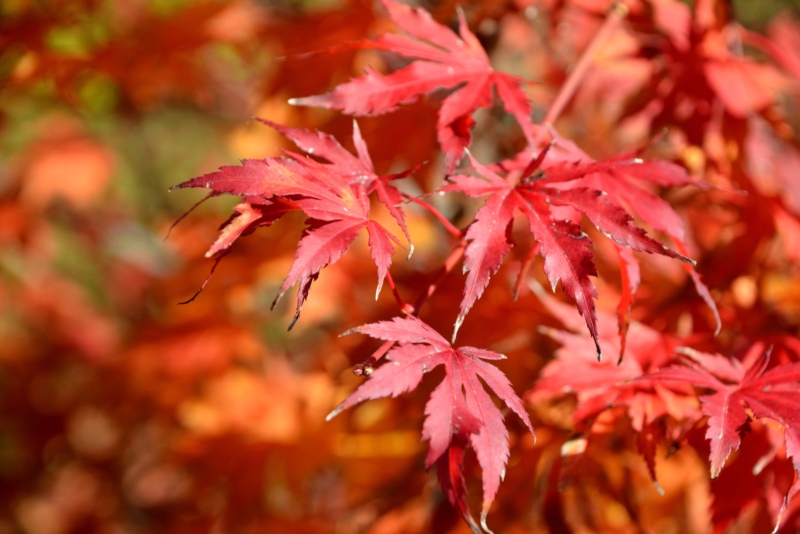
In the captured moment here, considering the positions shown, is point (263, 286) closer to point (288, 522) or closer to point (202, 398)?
point (202, 398)

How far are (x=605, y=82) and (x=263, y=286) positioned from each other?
88cm

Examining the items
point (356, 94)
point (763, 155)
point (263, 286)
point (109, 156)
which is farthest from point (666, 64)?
point (109, 156)

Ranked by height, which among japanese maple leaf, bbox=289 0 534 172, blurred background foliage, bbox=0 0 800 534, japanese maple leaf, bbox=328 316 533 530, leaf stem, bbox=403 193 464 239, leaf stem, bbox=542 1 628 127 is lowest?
blurred background foliage, bbox=0 0 800 534

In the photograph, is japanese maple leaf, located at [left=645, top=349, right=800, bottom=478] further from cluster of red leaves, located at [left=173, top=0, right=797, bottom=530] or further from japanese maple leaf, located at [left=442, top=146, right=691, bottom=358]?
japanese maple leaf, located at [left=442, top=146, right=691, bottom=358]

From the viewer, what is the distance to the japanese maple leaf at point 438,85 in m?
0.69

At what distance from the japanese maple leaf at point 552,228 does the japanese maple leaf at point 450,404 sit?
0.13 feet

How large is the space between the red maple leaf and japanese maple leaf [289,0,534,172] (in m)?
0.10

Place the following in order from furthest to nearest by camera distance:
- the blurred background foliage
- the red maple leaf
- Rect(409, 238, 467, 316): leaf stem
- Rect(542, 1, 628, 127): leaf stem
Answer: the blurred background foliage, Rect(542, 1, 628, 127): leaf stem, Rect(409, 238, 467, 316): leaf stem, the red maple leaf

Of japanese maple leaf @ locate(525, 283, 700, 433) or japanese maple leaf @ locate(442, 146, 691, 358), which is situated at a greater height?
japanese maple leaf @ locate(442, 146, 691, 358)

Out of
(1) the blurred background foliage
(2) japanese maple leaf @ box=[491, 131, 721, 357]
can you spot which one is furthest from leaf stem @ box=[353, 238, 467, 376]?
(1) the blurred background foliage

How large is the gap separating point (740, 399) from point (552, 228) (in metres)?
0.26

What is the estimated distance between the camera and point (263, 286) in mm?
1590

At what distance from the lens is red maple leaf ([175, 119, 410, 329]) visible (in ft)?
1.77

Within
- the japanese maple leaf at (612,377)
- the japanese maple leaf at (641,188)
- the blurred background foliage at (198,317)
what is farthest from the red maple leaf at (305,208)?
the blurred background foliage at (198,317)
